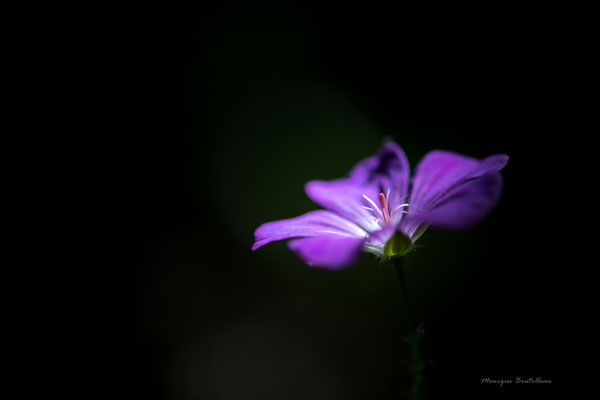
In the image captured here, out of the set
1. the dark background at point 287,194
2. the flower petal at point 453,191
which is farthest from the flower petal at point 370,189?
the dark background at point 287,194

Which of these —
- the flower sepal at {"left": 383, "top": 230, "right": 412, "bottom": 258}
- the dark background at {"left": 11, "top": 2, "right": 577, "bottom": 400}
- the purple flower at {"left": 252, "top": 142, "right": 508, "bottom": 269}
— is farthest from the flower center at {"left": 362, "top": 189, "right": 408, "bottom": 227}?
the dark background at {"left": 11, "top": 2, "right": 577, "bottom": 400}

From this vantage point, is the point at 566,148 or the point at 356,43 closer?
the point at 566,148

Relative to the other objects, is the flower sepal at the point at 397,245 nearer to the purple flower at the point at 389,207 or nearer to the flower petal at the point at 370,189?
the purple flower at the point at 389,207

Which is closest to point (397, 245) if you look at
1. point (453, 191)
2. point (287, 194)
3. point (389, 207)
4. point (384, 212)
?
point (453, 191)

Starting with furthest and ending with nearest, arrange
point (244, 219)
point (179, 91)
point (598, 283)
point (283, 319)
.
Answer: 1. point (179, 91)
2. point (244, 219)
3. point (283, 319)
4. point (598, 283)

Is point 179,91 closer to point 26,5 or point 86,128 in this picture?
point 86,128

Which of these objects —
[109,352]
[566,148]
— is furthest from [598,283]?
[109,352]

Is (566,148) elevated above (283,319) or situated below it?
above

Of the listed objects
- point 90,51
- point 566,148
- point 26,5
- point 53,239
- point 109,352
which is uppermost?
point 26,5
